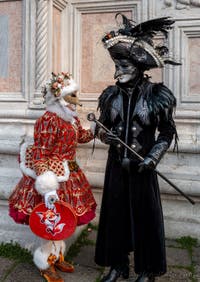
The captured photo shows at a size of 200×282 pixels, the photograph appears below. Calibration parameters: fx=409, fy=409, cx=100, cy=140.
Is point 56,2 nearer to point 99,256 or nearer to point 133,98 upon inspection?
point 133,98

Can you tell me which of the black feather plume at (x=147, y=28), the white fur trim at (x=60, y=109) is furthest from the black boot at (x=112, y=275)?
the black feather plume at (x=147, y=28)

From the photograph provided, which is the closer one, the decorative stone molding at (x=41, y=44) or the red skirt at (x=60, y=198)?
the red skirt at (x=60, y=198)

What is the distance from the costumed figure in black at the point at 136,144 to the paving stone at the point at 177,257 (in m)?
0.60

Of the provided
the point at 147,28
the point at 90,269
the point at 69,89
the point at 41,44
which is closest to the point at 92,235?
the point at 90,269

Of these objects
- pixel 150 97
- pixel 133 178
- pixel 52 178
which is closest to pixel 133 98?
pixel 150 97

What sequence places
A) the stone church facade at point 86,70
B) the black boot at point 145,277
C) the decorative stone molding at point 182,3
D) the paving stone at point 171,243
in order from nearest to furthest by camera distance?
the black boot at point 145,277 → the paving stone at point 171,243 → the stone church facade at point 86,70 → the decorative stone molding at point 182,3

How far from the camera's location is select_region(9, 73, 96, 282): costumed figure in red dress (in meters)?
3.13

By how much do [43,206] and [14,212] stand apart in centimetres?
38

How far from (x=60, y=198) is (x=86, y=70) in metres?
2.06

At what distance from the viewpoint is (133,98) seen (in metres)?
2.99

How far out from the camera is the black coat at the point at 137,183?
2.94m

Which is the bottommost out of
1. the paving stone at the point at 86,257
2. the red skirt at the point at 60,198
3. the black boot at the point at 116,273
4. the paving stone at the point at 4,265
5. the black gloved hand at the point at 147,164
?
the paving stone at the point at 4,265

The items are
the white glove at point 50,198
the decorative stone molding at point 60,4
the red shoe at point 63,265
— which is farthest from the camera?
the decorative stone molding at point 60,4

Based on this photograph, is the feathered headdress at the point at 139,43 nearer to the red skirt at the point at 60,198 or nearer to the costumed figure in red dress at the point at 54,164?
the costumed figure in red dress at the point at 54,164
